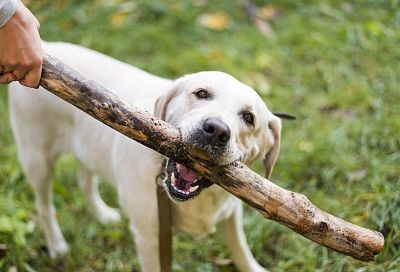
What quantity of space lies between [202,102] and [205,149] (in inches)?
13.4

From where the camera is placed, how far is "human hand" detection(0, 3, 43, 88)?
2.10 m

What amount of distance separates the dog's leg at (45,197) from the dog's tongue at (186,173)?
1286mm

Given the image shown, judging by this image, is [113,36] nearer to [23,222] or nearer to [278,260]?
[23,222]

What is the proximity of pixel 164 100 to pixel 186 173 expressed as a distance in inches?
17.0

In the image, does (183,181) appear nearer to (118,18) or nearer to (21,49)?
(21,49)

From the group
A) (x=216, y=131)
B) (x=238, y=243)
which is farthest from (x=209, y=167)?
(x=238, y=243)

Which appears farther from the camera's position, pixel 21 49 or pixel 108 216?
pixel 108 216

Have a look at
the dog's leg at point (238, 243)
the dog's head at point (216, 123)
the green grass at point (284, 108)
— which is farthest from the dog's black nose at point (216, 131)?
the green grass at point (284, 108)

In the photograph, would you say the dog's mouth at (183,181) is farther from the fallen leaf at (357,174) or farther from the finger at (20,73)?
the fallen leaf at (357,174)

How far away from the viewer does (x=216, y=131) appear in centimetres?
225

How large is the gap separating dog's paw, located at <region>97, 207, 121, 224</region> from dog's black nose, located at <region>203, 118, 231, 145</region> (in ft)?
6.04

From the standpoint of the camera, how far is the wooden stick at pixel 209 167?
2.22m

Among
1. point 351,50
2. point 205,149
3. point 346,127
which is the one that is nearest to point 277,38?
point 351,50

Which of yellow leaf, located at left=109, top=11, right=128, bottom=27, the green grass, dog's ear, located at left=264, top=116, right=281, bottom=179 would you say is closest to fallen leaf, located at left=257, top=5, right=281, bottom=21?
the green grass
